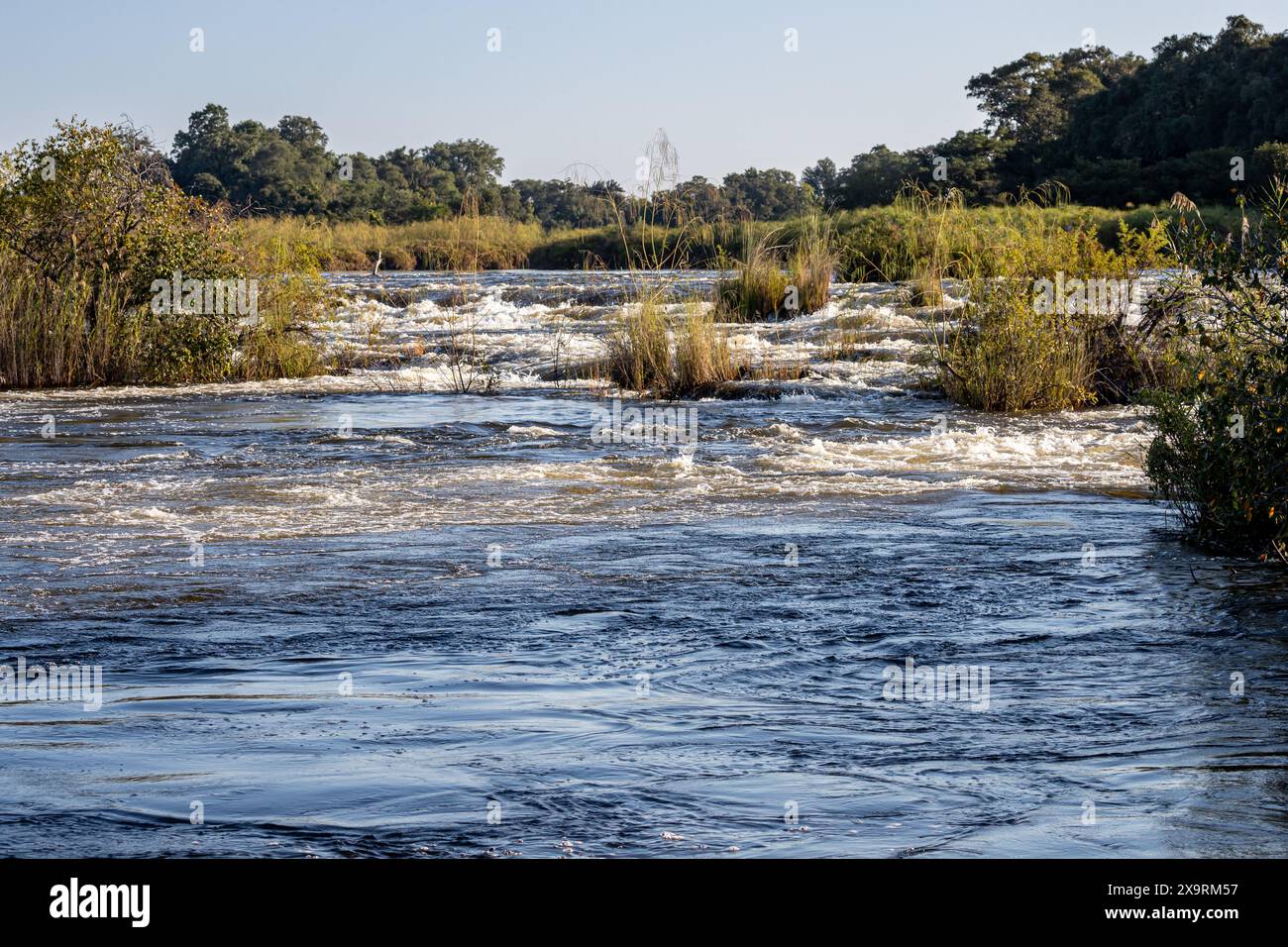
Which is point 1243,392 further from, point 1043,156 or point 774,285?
point 1043,156

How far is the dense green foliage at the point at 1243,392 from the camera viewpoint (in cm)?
670

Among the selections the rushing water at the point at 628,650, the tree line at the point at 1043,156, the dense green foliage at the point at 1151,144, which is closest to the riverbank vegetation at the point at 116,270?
the rushing water at the point at 628,650

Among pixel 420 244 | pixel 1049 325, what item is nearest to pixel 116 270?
pixel 1049 325

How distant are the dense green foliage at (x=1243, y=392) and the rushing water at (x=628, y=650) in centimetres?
31

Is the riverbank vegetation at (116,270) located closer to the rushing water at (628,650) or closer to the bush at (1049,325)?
the rushing water at (628,650)

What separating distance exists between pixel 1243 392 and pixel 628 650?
11.1ft

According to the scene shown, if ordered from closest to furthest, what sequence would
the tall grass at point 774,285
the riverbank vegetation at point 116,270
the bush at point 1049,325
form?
1. the bush at point 1049,325
2. the riverbank vegetation at point 116,270
3. the tall grass at point 774,285

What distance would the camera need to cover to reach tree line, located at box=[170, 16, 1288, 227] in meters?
49.4

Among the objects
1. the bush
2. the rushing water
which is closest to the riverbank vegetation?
the rushing water

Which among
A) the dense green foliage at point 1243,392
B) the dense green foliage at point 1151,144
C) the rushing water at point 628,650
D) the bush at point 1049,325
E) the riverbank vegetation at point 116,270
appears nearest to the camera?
the rushing water at point 628,650

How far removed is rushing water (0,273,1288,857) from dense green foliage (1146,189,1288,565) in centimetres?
31

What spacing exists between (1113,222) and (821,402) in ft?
83.9

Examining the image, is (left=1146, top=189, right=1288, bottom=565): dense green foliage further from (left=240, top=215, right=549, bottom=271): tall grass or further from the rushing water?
(left=240, top=215, right=549, bottom=271): tall grass
